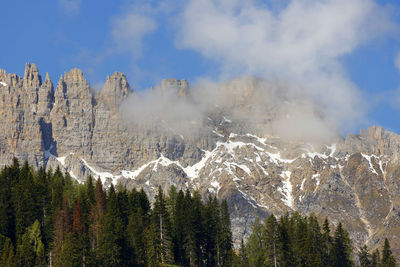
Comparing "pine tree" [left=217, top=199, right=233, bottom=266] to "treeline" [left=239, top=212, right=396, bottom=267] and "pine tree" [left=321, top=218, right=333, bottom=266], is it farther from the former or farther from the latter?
"pine tree" [left=321, top=218, right=333, bottom=266]

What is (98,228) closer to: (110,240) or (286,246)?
(110,240)

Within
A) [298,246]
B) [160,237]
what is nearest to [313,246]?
[298,246]

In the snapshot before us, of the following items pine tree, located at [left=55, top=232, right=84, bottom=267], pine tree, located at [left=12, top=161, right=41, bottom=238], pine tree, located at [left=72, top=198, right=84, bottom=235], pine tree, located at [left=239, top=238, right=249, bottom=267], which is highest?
pine tree, located at [left=12, top=161, right=41, bottom=238]

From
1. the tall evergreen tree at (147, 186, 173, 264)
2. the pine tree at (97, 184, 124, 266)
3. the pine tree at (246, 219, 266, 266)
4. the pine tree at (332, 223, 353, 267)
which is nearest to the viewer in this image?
the pine tree at (97, 184, 124, 266)

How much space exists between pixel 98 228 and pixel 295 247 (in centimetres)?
3453

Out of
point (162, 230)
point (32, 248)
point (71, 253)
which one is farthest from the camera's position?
point (162, 230)

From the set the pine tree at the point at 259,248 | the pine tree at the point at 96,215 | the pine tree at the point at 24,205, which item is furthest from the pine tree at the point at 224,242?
the pine tree at the point at 24,205

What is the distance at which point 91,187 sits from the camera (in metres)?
131

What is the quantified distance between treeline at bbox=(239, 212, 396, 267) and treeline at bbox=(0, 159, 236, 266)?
7.59 metres

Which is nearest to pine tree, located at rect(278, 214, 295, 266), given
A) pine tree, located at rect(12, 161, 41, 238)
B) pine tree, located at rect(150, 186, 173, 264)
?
pine tree, located at rect(150, 186, 173, 264)

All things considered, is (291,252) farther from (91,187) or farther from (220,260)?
(91,187)

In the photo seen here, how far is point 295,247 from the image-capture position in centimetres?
12619

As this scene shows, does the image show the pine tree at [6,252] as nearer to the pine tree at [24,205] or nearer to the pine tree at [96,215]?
the pine tree at [24,205]

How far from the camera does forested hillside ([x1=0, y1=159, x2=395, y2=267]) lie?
108 metres
